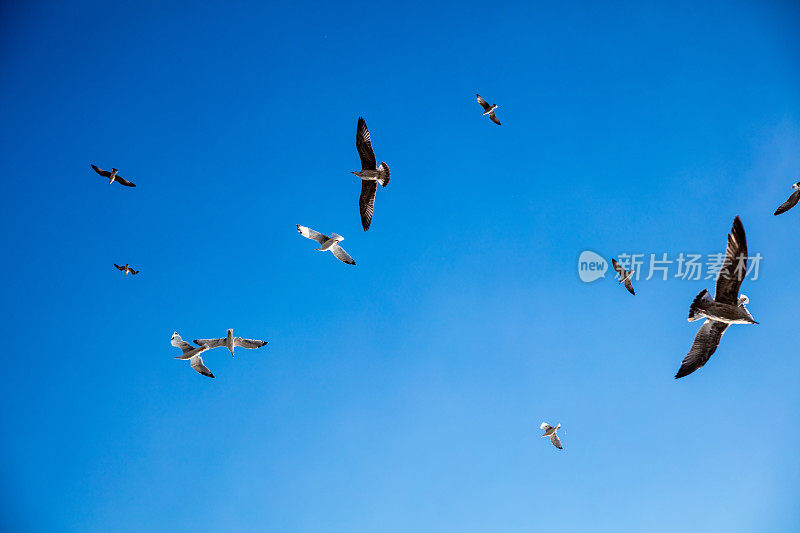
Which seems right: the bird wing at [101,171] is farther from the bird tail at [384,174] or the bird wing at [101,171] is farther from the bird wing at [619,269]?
the bird wing at [619,269]

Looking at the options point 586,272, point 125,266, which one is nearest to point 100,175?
point 125,266

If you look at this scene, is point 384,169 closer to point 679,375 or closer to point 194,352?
point 194,352

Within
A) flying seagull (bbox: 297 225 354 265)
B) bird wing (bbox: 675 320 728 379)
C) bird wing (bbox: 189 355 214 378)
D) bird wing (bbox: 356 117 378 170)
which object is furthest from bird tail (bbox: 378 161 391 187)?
bird wing (bbox: 675 320 728 379)

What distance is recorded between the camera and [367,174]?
1304 centimetres

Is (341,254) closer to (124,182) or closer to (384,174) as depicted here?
(384,174)

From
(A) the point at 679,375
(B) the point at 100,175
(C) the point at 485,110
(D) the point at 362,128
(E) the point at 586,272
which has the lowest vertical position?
(A) the point at 679,375

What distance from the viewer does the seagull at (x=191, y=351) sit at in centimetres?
1218

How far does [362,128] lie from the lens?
12.6 meters

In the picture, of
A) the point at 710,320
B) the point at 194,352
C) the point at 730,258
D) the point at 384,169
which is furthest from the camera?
the point at 384,169

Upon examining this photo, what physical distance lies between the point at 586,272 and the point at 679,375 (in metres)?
6.93

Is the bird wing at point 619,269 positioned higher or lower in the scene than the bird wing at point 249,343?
higher

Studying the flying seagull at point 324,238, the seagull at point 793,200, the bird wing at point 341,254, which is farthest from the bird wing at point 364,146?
the seagull at point 793,200

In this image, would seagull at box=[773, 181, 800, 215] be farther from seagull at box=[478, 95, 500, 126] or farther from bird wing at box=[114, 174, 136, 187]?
bird wing at box=[114, 174, 136, 187]

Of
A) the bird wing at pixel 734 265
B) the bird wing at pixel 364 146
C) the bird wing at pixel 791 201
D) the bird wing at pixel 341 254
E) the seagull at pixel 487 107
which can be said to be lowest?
the bird wing at pixel 734 265
